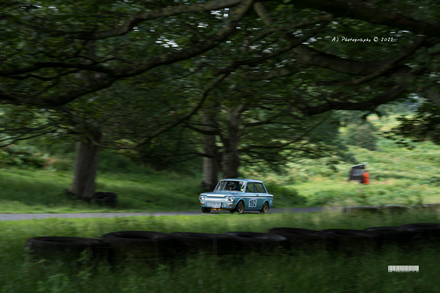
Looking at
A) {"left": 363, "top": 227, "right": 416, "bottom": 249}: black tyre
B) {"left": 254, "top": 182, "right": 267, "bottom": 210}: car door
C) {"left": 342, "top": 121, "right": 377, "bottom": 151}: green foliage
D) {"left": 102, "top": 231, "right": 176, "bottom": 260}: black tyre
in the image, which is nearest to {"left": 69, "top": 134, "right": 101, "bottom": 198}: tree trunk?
{"left": 254, "top": 182, "right": 267, "bottom": 210}: car door

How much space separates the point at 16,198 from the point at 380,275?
1732cm

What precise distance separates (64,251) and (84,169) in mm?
14798

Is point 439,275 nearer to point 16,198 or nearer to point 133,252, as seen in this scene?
point 133,252

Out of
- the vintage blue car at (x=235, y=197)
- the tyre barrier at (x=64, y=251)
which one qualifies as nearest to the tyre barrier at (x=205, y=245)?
the tyre barrier at (x=64, y=251)

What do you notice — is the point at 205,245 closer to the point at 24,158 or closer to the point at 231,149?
the point at 231,149

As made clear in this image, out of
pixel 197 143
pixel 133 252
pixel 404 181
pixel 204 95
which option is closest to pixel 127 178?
pixel 197 143

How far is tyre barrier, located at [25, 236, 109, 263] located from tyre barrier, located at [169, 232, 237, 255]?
49.6 inches

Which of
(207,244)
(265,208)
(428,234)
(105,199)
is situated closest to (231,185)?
(265,208)

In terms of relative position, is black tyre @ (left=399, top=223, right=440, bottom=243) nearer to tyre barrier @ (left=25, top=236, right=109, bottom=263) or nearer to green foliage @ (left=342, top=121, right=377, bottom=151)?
tyre barrier @ (left=25, top=236, right=109, bottom=263)

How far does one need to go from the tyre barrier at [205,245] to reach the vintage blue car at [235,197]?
10.3 meters

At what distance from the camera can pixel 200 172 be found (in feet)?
124

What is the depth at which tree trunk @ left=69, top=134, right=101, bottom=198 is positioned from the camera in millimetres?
20781

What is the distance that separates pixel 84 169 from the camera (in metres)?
21.0

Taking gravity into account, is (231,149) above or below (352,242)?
above
